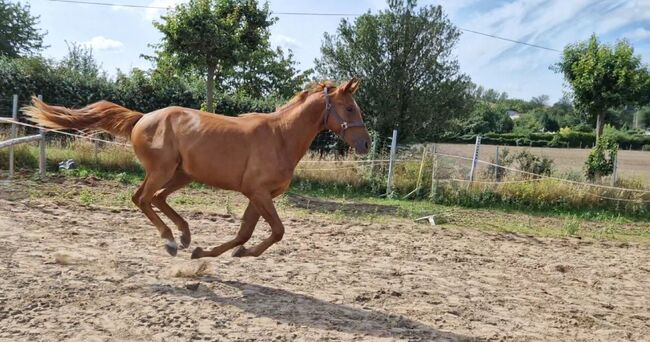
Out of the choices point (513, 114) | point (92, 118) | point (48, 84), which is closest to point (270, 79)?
point (48, 84)

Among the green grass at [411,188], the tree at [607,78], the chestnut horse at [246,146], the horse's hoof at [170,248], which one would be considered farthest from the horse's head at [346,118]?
the tree at [607,78]

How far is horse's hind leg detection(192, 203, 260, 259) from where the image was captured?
213 inches

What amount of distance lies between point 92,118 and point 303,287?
304cm

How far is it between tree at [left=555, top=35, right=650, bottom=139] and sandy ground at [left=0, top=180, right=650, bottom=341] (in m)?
10.6

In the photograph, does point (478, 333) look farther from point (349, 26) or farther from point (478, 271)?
point (349, 26)

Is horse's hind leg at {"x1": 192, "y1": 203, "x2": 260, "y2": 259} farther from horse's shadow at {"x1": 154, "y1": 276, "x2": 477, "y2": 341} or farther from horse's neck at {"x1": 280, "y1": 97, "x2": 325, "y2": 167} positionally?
A: horse's neck at {"x1": 280, "y1": 97, "x2": 325, "y2": 167}

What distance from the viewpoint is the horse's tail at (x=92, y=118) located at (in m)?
6.06

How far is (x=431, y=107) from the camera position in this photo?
16.9 metres

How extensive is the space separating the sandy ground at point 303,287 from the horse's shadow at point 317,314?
0.06 feet

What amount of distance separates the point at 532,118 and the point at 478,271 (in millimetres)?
81260

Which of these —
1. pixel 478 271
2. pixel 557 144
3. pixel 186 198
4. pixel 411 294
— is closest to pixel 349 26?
pixel 186 198

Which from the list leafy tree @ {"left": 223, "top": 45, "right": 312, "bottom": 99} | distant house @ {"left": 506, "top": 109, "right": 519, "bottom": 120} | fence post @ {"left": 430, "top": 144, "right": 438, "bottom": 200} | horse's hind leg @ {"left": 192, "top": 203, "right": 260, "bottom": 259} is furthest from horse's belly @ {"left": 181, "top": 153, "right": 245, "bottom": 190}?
distant house @ {"left": 506, "top": 109, "right": 519, "bottom": 120}

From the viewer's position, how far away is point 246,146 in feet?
17.5

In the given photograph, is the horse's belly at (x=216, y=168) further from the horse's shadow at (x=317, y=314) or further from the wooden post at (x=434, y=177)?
the wooden post at (x=434, y=177)
